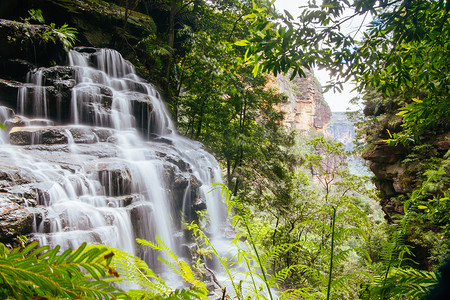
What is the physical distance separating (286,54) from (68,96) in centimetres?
662

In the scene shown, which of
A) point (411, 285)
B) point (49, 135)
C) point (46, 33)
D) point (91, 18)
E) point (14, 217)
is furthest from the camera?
point (91, 18)

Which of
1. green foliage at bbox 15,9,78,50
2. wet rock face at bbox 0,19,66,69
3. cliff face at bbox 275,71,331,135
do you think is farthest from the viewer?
cliff face at bbox 275,71,331,135

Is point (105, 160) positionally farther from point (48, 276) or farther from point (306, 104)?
point (306, 104)

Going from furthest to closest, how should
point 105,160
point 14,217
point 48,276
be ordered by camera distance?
point 105,160, point 14,217, point 48,276

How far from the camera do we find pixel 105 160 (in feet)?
16.5

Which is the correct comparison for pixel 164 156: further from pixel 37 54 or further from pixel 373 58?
pixel 373 58

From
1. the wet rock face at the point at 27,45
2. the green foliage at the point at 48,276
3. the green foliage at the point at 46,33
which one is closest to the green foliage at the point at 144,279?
the green foliage at the point at 48,276

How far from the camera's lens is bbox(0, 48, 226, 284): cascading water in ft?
12.3

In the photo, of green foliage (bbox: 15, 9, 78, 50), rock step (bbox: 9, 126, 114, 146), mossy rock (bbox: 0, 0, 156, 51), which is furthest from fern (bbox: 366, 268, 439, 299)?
mossy rock (bbox: 0, 0, 156, 51)

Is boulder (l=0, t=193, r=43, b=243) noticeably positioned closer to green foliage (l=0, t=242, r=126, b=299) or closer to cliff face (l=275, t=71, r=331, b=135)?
green foliage (l=0, t=242, r=126, b=299)

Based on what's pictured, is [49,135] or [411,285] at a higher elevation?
[49,135]

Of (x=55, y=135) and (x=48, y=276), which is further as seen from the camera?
(x=55, y=135)

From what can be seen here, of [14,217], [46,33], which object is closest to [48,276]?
[14,217]

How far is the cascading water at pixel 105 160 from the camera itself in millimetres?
3742
